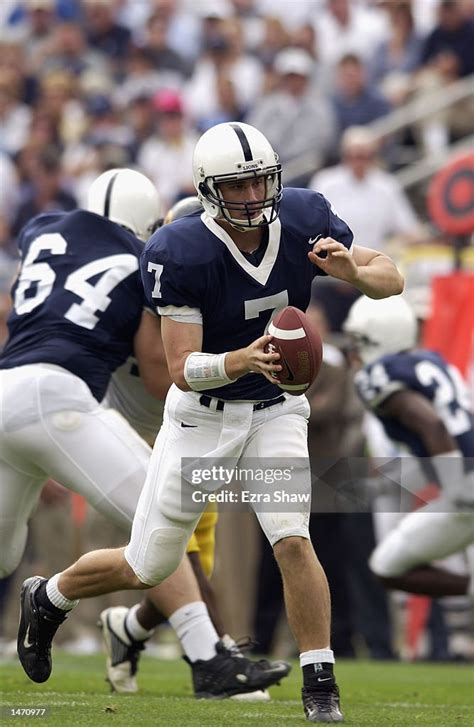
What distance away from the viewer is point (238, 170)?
179 inches

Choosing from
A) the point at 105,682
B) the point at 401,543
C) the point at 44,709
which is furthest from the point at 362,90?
the point at 44,709

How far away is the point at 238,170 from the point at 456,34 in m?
7.05

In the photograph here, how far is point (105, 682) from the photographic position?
6168mm

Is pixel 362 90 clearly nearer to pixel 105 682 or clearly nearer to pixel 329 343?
pixel 329 343

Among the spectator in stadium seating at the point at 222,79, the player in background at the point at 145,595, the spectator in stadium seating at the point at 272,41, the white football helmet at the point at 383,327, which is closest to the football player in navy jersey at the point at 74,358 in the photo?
the player in background at the point at 145,595

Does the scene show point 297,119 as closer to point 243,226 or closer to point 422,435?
point 422,435

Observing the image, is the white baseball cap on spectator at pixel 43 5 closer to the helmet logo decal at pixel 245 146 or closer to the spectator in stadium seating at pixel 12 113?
the spectator in stadium seating at pixel 12 113

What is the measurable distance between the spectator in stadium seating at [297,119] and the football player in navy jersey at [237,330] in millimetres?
6233

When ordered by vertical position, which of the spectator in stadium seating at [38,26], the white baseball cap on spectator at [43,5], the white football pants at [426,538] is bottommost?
the white football pants at [426,538]

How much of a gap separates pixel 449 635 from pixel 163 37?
6209 millimetres

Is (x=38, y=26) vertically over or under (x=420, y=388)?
over

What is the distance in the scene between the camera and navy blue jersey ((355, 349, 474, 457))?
6852 millimetres

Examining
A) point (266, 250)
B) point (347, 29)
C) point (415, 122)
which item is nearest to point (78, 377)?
point (266, 250)

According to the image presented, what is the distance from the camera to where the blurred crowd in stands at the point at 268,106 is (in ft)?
30.6
